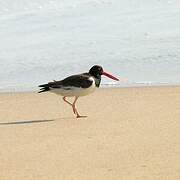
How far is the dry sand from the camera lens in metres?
4.46

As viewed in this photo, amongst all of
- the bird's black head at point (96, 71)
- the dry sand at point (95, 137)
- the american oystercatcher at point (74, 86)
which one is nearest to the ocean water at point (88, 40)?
the dry sand at point (95, 137)

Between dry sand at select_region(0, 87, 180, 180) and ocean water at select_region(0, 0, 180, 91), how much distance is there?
55.7 inches

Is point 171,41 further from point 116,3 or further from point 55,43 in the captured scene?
point 116,3

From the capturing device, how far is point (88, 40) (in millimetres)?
11805

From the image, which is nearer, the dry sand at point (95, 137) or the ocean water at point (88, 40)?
the dry sand at point (95, 137)

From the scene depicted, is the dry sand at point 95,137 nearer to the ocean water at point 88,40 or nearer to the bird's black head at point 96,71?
the bird's black head at point 96,71

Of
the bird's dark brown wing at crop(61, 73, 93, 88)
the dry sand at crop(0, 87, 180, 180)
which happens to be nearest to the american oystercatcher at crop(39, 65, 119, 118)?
the bird's dark brown wing at crop(61, 73, 93, 88)

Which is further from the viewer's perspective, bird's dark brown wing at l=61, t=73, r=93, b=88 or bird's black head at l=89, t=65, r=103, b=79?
bird's black head at l=89, t=65, r=103, b=79

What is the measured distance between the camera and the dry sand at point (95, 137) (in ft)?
14.6

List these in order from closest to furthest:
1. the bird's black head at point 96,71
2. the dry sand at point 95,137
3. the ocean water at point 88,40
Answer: the dry sand at point 95,137 → the bird's black head at point 96,71 → the ocean water at point 88,40

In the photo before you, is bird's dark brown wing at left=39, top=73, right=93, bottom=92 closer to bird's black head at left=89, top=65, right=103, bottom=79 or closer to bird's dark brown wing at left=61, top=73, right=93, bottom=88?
bird's dark brown wing at left=61, top=73, right=93, bottom=88

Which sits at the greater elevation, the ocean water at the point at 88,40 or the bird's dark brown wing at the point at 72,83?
the bird's dark brown wing at the point at 72,83

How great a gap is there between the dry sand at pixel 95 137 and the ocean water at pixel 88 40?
55.7 inches

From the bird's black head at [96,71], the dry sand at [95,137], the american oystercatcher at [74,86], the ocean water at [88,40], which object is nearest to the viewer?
the dry sand at [95,137]
